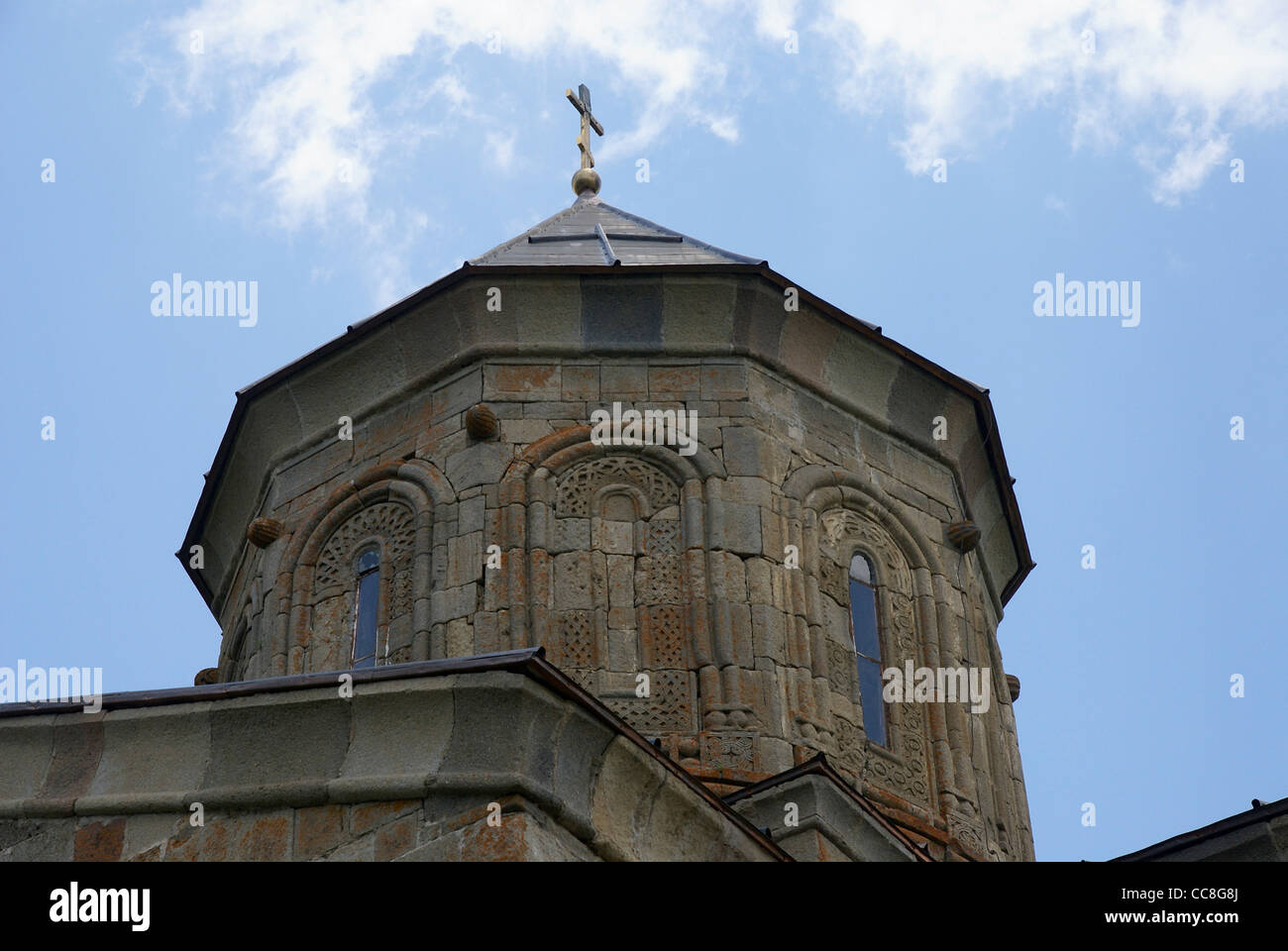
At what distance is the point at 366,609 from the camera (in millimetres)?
13164

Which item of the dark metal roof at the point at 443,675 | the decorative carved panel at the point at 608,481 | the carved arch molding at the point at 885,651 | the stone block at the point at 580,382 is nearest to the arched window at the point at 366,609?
the decorative carved panel at the point at 608,481

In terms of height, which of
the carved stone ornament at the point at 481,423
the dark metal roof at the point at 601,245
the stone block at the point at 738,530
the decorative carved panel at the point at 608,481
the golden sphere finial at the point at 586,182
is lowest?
the stone block at the point at 738,530

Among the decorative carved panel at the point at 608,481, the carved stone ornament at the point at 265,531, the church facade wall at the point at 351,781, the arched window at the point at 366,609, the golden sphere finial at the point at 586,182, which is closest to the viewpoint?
the church facade wall at the point at 351,781

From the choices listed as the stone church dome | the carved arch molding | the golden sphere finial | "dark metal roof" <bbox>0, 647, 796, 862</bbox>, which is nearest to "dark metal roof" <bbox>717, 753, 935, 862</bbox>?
the stone church dome

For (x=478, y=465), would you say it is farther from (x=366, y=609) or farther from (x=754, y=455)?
(x=754, y=455)

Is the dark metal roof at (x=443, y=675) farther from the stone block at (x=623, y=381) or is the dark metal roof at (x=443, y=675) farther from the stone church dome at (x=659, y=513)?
the stone block at (x=623, y=381)

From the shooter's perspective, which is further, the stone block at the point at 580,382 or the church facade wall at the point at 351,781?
the stone block at the point at 580,382

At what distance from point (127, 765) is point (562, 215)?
→ 8.18 meters

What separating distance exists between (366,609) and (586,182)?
486 cm

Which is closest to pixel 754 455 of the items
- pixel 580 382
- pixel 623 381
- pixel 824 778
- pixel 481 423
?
pixel 623 381

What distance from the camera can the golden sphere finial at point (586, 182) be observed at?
16.8m

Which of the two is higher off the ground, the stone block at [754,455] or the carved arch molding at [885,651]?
the stone block at [754,455]

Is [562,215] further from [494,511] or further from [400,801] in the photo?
[400,801]

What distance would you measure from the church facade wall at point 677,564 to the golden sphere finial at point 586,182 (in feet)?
11.2
